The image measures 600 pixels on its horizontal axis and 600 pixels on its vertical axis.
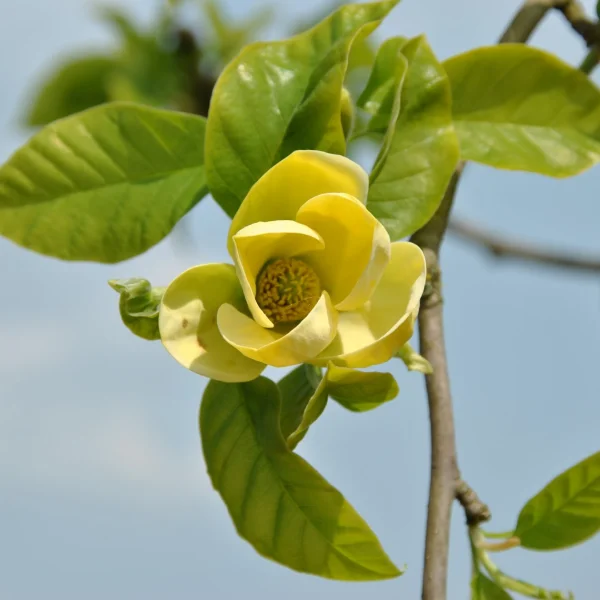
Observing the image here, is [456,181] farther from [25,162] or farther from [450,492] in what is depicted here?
[25,162]

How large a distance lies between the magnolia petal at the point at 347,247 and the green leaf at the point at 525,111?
0.20 meters

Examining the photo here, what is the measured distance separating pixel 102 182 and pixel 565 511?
508mm

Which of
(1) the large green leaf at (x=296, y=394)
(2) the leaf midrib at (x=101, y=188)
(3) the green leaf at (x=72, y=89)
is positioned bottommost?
(1) the large green leaf at (x=296, y=394)

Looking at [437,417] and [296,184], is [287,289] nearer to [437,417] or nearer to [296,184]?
[296,184]

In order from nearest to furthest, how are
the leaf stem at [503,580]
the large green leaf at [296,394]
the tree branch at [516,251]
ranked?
the large green leaf at [296,394] < the leaf stem at [503,580] < the tree branch at [516,251]

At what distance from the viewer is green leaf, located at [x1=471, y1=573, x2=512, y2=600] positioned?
0.82 metres

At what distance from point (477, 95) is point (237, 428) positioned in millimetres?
364

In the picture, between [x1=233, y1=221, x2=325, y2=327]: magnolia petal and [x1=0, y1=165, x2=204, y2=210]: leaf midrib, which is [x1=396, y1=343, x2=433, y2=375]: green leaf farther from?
[x1=0, y1=165, x2=204, y2=210]: leaf midrib

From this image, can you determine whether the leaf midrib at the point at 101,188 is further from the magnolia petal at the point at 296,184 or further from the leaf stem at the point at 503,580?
the leaf stem at the point at 503,580

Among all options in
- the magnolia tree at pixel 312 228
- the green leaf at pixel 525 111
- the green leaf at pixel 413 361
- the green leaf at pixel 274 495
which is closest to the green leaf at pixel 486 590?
the magnolia tree at pixel 312 228

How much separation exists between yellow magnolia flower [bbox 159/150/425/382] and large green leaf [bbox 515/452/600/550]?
26cm

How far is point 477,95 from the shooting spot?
811 mm

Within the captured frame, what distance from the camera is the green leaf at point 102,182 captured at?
0.79 m

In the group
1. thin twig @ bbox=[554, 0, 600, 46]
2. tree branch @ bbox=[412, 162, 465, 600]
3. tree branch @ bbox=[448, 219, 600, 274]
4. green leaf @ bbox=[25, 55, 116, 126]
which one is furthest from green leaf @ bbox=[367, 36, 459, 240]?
green leaf @ bbox=[25, 55, 116, 126]
